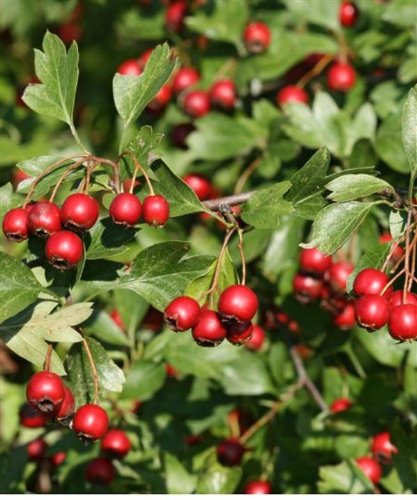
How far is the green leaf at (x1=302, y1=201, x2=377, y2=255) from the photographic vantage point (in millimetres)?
1544

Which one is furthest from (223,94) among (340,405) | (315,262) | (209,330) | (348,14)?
(209,330)

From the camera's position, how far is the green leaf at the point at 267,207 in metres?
1.58

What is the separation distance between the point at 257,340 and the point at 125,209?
3.25ft

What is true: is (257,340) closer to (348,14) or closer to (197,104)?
(197,104)

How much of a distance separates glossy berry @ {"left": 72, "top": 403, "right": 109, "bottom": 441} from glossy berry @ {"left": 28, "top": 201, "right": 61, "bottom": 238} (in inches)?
11.9

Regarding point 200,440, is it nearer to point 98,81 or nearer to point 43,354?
point 43,354

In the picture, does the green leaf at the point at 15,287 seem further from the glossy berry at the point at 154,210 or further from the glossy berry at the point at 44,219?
the glossy berry at the point at 154,210

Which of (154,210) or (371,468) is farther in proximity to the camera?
(371,468)

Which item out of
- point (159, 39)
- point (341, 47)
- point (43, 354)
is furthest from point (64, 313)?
point (159, 39)

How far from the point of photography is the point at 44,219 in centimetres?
156

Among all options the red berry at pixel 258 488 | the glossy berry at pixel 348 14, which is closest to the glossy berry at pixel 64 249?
the red berry at pixel 258 488

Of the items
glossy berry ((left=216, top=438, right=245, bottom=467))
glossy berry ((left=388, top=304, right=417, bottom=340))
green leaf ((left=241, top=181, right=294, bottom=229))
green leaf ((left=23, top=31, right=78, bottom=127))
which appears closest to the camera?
glossy berry ((left=388, top=304, right=417, bottom=340))

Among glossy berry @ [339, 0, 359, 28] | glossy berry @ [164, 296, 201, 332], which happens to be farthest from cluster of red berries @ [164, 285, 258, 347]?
glossy berry @ [339, 0, 359, 28]

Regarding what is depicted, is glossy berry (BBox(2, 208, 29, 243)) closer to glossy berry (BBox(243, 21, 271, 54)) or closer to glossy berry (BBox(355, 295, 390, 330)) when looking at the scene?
glossy berry (BBox(355, 295, 390, 330))
